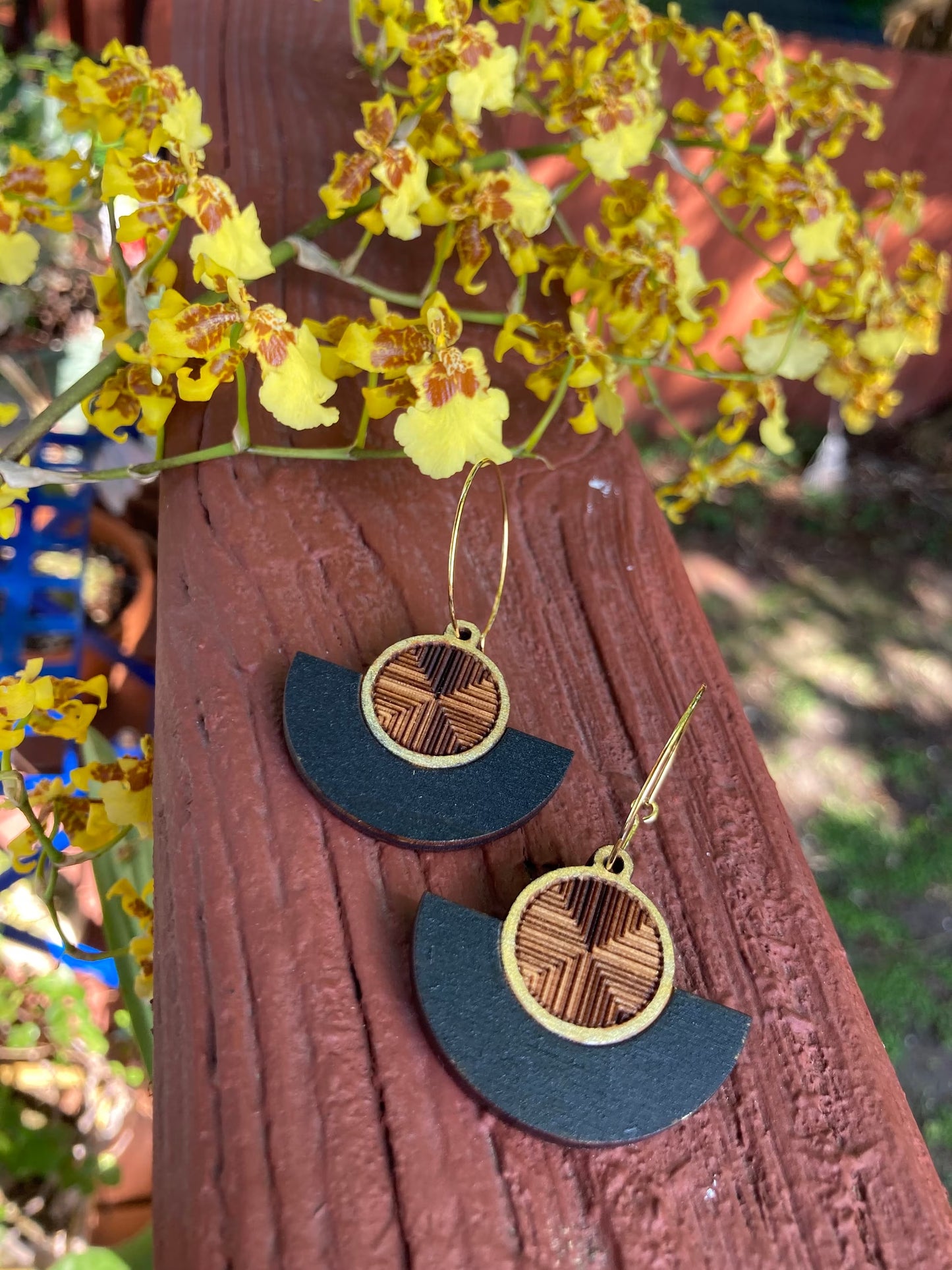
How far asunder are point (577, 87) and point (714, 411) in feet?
6.59

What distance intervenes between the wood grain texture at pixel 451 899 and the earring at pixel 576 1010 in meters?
0.02

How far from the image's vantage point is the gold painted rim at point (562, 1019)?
442 millimetres

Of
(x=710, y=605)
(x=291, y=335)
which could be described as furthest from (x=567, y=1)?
(x=710, y=605)

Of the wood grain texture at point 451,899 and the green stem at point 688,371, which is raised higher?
the green stem at point 688,371

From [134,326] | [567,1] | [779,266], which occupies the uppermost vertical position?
[567,1]

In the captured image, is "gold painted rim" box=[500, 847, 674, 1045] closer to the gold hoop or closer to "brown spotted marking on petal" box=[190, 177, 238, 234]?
the gold hoop

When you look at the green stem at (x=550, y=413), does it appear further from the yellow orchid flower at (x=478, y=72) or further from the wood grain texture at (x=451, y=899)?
the yellow orchid flower at (x=478, y=72)

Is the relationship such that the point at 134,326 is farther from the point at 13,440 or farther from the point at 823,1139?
Result: the point at 823,1139

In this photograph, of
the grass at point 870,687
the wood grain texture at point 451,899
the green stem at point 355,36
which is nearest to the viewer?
the wood grain texture at point 451,899

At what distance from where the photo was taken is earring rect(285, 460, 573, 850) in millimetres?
489

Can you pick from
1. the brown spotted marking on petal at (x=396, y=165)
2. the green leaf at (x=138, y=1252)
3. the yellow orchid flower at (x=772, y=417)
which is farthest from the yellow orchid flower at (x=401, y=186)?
the green leaf at (x=138, y=1252)

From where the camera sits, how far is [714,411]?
262 centimetres

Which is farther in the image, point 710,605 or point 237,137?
point 710,605

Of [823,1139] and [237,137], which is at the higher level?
[237,137]
